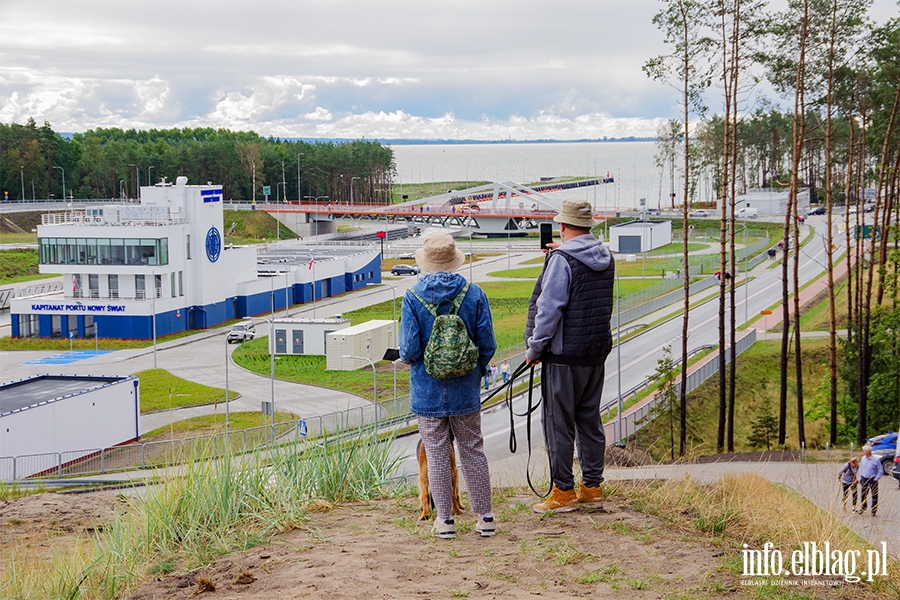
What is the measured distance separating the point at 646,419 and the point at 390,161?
453 feet

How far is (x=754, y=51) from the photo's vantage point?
88.8ft

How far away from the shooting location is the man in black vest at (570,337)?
23.3 ft

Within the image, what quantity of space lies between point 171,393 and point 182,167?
3956 inches

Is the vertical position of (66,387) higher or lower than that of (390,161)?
lower

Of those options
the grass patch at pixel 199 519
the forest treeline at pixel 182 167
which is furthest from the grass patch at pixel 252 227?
the grass patch at pixel 199 519

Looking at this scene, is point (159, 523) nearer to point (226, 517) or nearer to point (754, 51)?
point (226, 517)

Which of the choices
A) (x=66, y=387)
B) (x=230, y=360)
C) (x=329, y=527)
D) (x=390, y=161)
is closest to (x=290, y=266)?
(x=230, y=360)

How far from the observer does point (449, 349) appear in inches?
262

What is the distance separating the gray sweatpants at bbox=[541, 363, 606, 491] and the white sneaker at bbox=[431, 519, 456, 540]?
1013mm

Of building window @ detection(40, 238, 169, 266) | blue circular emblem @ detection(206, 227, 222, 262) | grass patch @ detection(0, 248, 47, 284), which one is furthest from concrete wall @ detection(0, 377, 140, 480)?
grass patch @ detection(0, 248, 47, 284)

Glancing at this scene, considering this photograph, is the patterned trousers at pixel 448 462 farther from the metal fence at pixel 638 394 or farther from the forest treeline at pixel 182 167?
the forest treeline at pixel 182 167

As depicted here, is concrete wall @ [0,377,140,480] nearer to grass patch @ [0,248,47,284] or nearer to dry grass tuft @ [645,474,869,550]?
dry grass tuft @ [645,474,869,550]

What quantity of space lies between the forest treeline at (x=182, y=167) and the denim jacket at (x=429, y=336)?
12042 centimetres

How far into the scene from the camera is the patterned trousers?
6.91 metres
